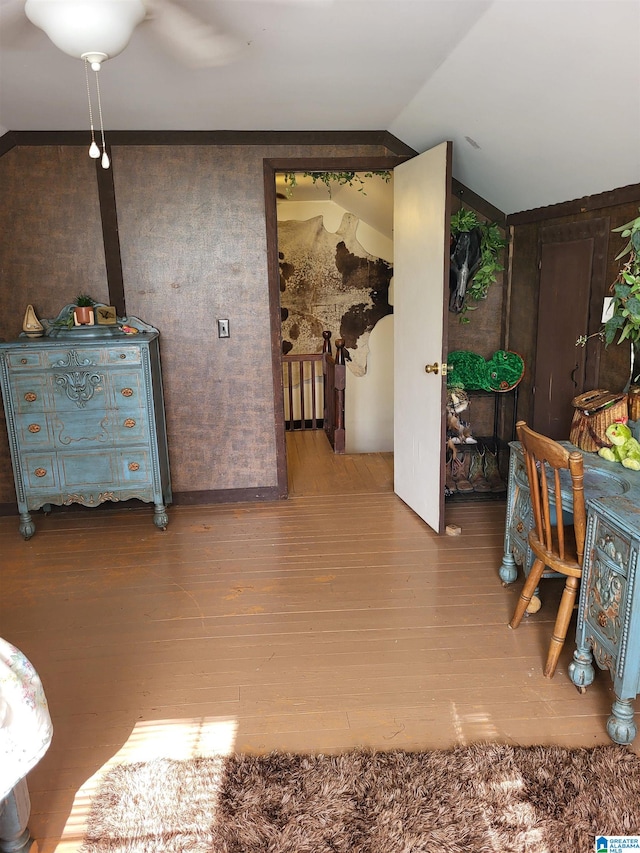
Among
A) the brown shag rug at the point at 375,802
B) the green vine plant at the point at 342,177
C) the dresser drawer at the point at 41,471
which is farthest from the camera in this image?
the green vine plant at the point at 342,177

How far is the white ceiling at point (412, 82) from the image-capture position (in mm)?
2266

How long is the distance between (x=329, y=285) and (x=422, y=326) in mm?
3268

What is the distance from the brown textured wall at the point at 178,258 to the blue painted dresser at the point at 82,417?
330 millimetres

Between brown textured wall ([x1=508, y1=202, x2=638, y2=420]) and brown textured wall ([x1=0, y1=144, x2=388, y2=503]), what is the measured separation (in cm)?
113

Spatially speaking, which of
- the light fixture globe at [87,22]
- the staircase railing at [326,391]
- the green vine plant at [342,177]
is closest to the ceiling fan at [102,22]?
the light fixture globe at [87,22]

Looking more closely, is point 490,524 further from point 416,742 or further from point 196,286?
point 196,286

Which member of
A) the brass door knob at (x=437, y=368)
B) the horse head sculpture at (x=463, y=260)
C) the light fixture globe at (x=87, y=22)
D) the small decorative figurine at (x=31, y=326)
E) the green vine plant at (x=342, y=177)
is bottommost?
the brass door knob at (x=437, y=368)

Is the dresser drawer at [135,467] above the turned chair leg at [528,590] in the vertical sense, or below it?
above

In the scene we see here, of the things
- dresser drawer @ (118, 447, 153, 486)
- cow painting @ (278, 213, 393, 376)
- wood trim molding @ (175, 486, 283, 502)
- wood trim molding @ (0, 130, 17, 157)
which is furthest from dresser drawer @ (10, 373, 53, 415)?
cow painting @ (278, 213, 393, 376)

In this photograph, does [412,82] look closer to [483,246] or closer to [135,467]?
[483,246]

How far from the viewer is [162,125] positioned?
12.8 feet

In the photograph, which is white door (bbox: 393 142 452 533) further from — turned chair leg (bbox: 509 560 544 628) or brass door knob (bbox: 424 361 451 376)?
turned chair leg (bbox: 509 560 544 628)

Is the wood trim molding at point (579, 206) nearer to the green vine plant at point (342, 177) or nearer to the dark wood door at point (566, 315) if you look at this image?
the dark wood door at point (566, 315)

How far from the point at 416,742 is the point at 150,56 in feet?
9.32
